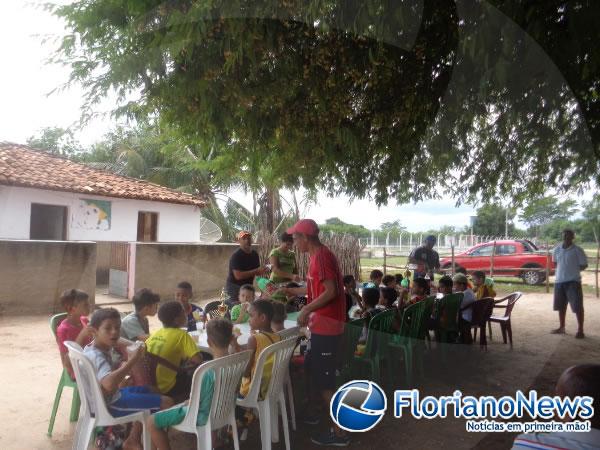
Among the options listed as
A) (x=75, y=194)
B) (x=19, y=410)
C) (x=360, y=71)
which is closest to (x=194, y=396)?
(x=19, y=410)

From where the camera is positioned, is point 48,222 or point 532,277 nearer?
point 532,277

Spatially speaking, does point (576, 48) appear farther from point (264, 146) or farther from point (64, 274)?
A: point (64, 274)

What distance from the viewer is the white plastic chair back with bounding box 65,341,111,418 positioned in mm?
2596

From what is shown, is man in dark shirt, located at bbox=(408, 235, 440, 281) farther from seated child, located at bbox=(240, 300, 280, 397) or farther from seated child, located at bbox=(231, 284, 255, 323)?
seated child, located at bbox=(240, 300, 280, 397)

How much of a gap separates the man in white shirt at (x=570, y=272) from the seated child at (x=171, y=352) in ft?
20.0

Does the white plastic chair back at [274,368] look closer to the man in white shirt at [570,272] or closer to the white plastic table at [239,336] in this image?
the white plastic table at [239,336]

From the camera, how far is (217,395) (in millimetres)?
2680

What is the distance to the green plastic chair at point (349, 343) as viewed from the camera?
13.2 ft

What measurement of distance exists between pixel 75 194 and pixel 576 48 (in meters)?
12.6

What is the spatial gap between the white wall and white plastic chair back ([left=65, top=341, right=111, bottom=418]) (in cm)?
1068

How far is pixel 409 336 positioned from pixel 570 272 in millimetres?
3639

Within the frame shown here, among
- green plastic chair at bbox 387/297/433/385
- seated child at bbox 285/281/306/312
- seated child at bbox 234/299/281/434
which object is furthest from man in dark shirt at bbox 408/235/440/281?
seated child at bbox 234/299/281/434

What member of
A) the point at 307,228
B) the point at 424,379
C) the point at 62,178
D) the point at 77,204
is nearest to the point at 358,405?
the point at 424,379
